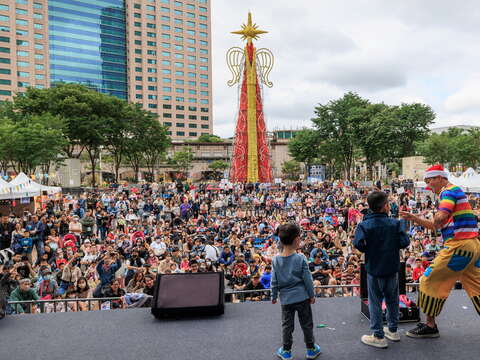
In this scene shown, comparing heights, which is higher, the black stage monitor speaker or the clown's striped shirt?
the clown's striped shirt

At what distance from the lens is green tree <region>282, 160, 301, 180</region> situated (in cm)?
6841

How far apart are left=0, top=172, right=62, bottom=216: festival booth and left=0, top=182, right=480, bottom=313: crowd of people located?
1.14 metres

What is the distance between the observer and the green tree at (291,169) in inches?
2693

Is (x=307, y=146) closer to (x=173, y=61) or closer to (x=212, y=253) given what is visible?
(x=212, y=253)

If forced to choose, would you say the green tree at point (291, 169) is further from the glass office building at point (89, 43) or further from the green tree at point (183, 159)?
the glass office building at point (89, 43)

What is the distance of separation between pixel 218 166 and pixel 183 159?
7.66 metres

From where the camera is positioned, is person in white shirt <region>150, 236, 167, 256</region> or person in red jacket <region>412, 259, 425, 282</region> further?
person in white shirt <region>150, 236, 167, 256</region>

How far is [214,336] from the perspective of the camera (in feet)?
13.7

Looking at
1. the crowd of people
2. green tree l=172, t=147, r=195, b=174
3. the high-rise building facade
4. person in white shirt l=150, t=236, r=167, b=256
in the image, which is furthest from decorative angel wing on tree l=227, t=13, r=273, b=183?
the high-rise building facade

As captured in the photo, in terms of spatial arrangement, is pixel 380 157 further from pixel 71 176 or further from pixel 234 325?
pixel 234 325

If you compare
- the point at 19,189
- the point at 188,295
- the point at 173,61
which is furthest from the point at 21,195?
the point at 173,61

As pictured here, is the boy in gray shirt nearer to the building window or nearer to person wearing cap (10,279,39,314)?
person wearing cap (10,279,39,314)

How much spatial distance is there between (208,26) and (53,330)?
99130mm

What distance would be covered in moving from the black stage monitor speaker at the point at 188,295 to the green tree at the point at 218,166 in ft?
210
